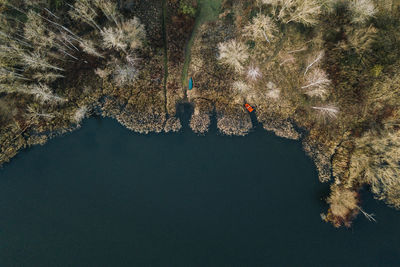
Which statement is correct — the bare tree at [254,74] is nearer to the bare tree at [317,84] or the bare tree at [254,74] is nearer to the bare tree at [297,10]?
the bare tree at [317,84]

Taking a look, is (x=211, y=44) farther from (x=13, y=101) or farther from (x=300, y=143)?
(x=13, y=101)

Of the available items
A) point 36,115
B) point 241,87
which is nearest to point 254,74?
point 241,87

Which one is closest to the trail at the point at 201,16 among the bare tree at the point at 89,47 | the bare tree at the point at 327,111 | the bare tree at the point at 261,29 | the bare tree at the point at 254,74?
the bare tree at the point at 261,29

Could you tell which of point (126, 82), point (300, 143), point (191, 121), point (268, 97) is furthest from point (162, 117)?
point (300, 143)

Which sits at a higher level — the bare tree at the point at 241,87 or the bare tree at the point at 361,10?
the bare tree at the point at 361,10

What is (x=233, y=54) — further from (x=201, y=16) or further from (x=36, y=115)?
(x=36, y=115)

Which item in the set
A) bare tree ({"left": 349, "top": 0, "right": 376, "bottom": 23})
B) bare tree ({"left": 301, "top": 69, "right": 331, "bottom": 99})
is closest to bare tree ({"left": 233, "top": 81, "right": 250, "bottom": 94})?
bare tree ({"left": 301, "top": 69, "right": 331, "bottom": 99})

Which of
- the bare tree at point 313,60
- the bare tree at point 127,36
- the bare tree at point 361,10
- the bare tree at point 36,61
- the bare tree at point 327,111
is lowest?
the bare tree at point 327,111

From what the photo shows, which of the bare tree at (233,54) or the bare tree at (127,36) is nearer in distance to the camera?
the bare tree at (127,36)
